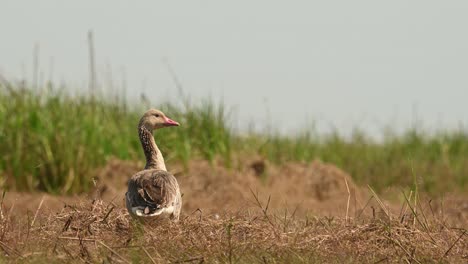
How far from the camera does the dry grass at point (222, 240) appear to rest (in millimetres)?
6559

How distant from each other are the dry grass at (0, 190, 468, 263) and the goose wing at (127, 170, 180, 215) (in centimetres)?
15

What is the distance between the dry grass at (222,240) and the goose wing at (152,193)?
0.15 metres

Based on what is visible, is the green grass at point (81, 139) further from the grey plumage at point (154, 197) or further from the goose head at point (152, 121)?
the grey plumage at point (154, 197)

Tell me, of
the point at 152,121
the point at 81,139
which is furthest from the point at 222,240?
the point at 81,139

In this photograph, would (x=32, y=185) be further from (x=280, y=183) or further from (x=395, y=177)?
(x=395, y=177)

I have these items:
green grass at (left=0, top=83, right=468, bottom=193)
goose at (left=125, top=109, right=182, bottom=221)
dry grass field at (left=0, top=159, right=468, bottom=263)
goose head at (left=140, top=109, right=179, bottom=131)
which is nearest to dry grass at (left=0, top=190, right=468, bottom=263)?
dry grass field at (left=0, top=159, right=468, bottom=263)

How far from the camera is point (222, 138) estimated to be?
49.0 ft

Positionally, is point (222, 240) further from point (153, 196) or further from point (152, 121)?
point (152, 121)

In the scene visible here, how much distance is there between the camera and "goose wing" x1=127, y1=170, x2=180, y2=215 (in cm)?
766

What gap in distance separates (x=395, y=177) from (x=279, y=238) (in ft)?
40.2

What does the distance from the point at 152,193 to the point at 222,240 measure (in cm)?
97

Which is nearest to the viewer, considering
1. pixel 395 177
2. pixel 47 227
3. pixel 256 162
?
pixel 47 227

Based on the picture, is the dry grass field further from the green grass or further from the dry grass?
the green grass

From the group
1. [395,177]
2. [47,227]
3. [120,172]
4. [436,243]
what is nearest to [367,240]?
[436,243]
